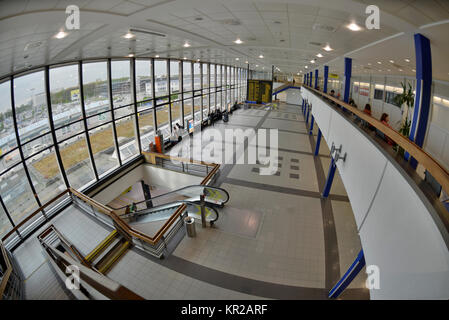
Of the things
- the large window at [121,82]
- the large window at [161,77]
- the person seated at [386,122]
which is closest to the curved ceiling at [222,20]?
the person seated at [386,122]

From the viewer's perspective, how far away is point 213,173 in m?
8.05

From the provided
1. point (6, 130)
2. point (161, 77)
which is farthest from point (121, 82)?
point (6, 130)

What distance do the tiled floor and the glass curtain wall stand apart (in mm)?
1372

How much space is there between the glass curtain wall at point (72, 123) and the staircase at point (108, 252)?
104 inches

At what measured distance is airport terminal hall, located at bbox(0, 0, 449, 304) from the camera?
2.03m

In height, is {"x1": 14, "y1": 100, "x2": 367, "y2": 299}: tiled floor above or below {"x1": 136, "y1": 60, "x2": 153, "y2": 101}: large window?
below

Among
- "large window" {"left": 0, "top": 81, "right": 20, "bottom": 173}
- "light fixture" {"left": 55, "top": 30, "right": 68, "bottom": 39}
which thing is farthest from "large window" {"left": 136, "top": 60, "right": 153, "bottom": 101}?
"light fixture" {"left": 55, "top": 30, "right": 68, "bottom": 39}

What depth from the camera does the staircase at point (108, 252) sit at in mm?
4844

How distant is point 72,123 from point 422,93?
8999mm

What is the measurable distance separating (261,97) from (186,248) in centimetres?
1128

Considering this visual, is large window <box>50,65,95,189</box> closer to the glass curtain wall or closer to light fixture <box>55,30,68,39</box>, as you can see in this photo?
the glass curtain wall
